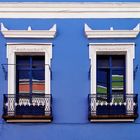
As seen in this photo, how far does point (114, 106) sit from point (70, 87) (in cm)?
124

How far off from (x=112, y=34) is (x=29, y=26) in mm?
2188

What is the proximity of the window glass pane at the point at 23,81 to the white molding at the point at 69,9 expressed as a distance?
1506 mm

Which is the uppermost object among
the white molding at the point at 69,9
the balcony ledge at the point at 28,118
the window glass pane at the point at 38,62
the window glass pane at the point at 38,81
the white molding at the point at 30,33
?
the white molding at the point at 69,9

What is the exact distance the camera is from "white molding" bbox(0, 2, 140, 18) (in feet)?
51.6

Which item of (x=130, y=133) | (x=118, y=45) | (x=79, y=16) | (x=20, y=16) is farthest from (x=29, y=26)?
(x=130, y=133)

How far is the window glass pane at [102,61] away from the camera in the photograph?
15.9 metres

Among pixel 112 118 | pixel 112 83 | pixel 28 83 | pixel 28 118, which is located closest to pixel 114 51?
pixel 112 83

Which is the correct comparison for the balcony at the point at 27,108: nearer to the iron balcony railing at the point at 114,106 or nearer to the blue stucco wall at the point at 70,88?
the blue stucco wall at the point at 70,88

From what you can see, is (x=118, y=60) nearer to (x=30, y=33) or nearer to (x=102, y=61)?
(x=102, y=61)

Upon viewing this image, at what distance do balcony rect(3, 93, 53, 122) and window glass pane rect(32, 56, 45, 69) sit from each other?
2.68ft

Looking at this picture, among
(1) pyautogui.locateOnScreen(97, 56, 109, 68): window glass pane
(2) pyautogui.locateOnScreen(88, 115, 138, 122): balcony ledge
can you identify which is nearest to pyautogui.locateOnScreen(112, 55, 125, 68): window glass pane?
(1) pyautogui.locateOnScreen(97, 56, 109, 68): window glass pane

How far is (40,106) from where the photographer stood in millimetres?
15422

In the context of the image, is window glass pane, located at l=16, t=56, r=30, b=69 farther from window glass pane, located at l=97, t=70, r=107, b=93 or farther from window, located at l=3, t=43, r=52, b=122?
window glass pane, located at l=97, t=70, r=107, b=93

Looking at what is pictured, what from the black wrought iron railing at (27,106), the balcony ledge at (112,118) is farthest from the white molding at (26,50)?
the balcony ledge at (112,118)
